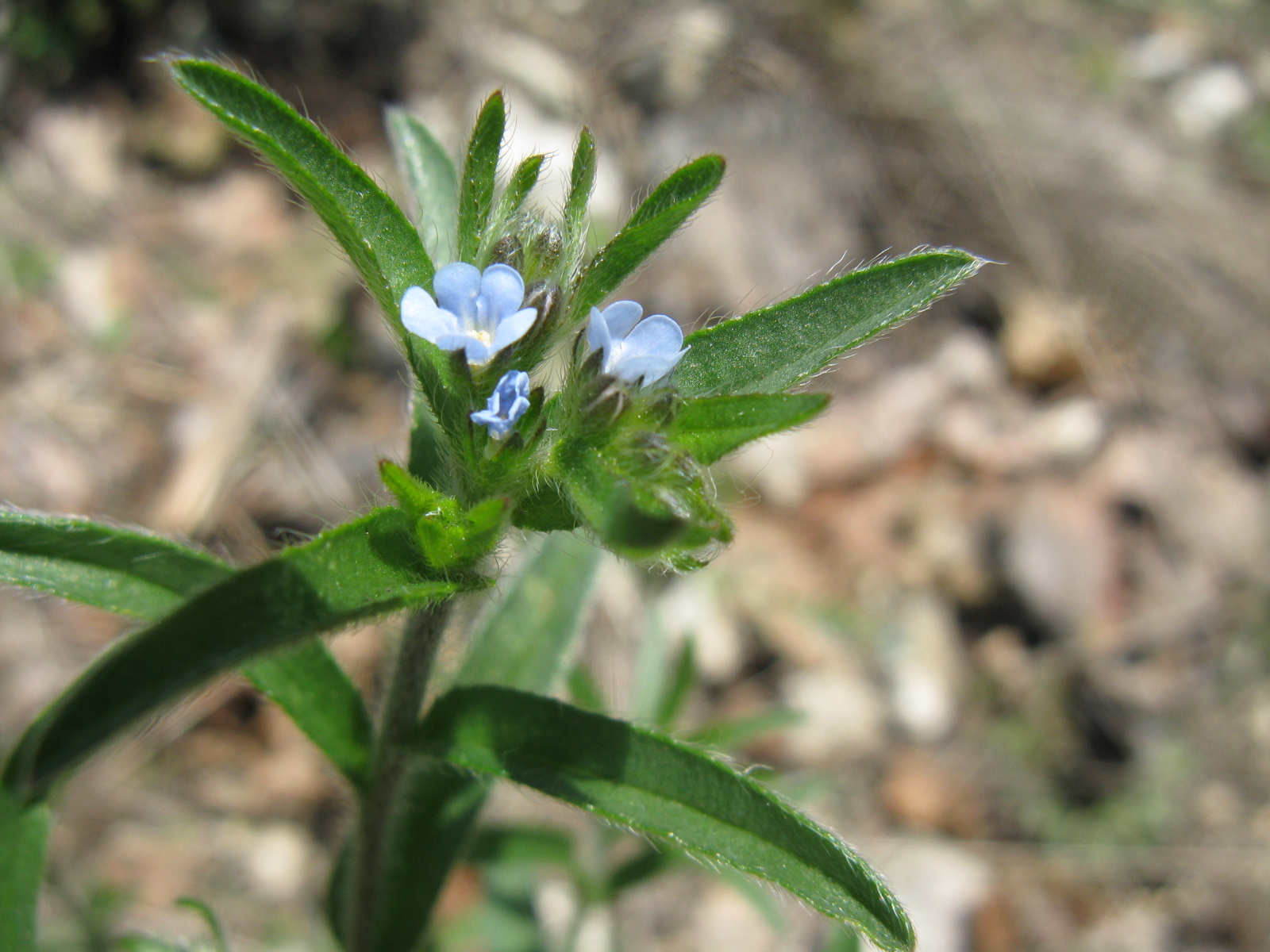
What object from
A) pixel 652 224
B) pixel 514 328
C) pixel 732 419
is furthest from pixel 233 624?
pixel 652 224

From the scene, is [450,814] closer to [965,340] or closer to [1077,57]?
[965,340]

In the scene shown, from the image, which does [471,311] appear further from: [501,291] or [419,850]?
[419,850]

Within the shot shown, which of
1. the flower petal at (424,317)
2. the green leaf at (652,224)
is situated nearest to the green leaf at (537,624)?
the green leaf at (652,224)

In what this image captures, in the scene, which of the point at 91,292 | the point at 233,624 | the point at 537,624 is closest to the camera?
the point at 233,624

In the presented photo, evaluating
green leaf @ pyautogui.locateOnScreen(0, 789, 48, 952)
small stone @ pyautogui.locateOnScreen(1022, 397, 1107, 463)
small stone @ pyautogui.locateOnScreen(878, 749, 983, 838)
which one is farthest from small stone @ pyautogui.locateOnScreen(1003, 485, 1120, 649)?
green leaf @ pyautogui.locateOnScreen(0, 789, 48, 952)

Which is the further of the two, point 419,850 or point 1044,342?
point 1044,342

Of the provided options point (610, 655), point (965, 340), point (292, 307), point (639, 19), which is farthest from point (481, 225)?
point (639, 19)

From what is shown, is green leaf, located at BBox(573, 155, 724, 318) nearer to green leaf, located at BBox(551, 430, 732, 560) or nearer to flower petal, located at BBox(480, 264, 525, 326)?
flower petal, located at BBox(480, 264, 525, 326)
